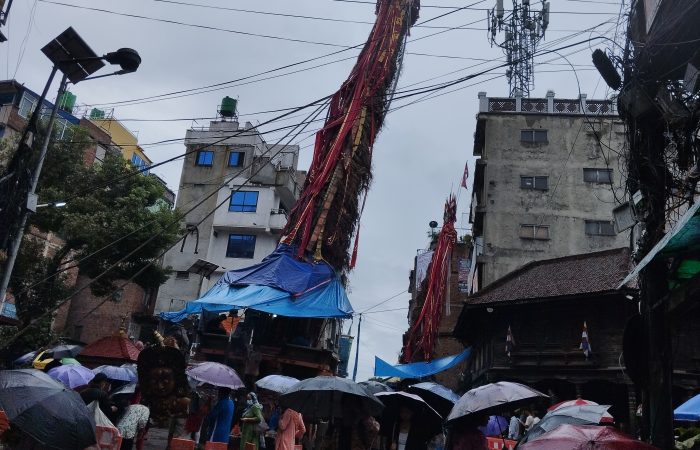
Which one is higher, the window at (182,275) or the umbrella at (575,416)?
the window at (182,275)

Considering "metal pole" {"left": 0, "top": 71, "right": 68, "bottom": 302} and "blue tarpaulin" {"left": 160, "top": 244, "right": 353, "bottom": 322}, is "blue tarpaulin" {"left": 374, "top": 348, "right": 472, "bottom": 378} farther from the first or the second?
"metal pole" {"left": 0, "top": 71, "right": 68, "bottom": 302}

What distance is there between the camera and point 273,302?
19.0m

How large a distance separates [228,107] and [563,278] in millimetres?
31629

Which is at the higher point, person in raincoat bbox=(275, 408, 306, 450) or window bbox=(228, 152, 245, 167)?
window bbox=(228, 152, 245, 167)

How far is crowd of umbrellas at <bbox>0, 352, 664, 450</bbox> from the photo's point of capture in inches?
235

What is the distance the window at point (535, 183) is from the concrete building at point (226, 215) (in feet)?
52.5

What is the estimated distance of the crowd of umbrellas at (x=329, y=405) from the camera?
597cm

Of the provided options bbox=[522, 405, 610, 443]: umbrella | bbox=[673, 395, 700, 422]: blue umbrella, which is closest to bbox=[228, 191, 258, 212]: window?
bbox=[522, 405, 610, 443]: umbrella

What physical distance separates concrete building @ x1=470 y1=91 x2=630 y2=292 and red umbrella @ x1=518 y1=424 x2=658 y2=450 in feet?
89.8

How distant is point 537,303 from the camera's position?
23594mm

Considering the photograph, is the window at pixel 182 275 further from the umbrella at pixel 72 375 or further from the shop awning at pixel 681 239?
the shop awning at pixel 681 239

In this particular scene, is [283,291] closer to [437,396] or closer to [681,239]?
[437,396]

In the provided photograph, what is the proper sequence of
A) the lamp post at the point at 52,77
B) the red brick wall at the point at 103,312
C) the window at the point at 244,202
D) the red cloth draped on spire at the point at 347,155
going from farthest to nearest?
the window at the point at 244,202 < the red brick wall at the point at 103,312 < the red cloth draped on spire at the point at 347,155 < the lamp post at the point at 52,77

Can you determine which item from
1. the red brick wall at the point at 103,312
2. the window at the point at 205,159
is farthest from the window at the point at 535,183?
the red brick wall at the point at 103,312
